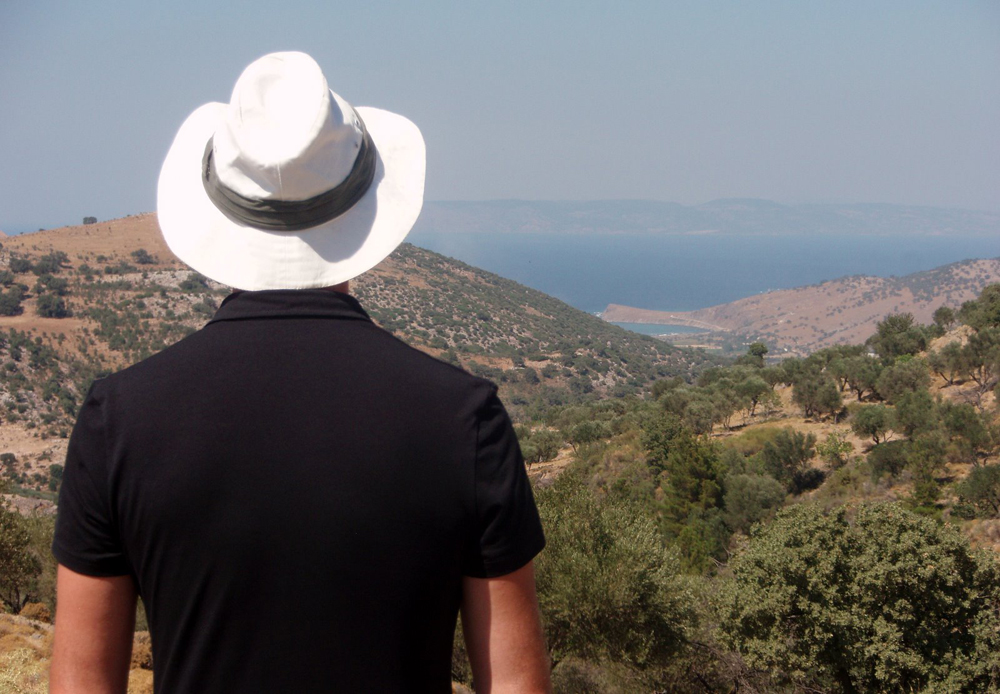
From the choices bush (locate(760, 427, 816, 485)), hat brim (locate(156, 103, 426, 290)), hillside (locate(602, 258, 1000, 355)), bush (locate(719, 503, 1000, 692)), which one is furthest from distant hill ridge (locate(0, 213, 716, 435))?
hillside (locate(602, 258, 1000, 355))

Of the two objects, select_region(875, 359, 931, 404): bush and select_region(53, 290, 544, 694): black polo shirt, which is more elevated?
select_region(53, 290, 544, 694): black polo shirt

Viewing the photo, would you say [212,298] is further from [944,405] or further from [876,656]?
[876,656]

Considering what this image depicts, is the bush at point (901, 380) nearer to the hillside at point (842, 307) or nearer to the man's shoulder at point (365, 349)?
the man's shoulder at point (365, 349)

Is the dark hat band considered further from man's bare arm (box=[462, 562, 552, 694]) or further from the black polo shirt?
man's bare arm (box=[462, 562, 552, 694])

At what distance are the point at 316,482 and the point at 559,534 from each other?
1356 cm

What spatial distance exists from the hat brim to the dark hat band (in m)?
0.01

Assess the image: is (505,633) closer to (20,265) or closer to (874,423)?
(874,423)

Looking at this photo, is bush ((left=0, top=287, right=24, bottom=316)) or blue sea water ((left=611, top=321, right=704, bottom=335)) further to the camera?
blue sea water ((left=611, top=321, right=704, bottom=335))

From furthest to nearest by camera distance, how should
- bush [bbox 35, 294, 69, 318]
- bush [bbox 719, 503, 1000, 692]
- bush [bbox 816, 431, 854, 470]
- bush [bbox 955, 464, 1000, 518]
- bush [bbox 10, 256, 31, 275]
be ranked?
bush [bbox 10, 256, 31, 275] → bush [bbox 35, 294, 69, 318] → bush [bbox 816, 431, 854, 470] → bush [bbox 955, 464, 1000, 518] → bush [bbox 719, 503, 1000, 692]

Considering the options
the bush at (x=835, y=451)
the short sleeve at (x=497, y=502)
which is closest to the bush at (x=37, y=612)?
the short sleeve at (x=497, y=502)

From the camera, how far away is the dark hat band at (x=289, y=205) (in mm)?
1277

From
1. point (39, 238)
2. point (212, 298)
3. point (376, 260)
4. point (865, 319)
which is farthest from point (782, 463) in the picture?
point (865, 319)

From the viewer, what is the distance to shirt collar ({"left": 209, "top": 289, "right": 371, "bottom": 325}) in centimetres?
122

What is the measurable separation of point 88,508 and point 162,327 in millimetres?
66864
